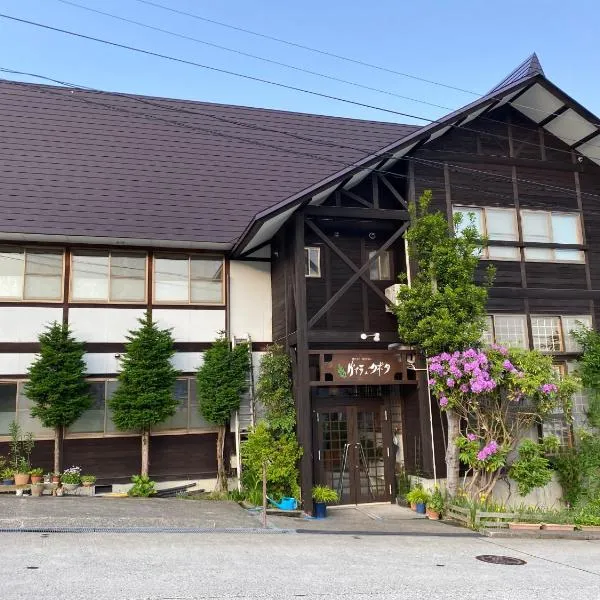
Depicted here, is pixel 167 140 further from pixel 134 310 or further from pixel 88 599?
pixel 88 599

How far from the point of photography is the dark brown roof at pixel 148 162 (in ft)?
43.5

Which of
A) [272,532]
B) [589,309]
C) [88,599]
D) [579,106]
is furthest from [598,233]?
[88,599]

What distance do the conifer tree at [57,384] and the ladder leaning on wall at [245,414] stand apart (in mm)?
3225

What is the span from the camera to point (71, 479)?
1203cm

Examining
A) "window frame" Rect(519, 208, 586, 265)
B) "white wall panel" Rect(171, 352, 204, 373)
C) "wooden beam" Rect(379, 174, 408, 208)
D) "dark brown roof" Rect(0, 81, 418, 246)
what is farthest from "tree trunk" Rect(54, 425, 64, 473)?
Answer: "window frame" Rect(519, 208, 586, 265)

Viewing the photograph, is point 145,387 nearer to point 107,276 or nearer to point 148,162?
point 107,276

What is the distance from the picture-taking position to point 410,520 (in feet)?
36.7

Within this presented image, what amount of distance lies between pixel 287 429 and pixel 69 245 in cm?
642

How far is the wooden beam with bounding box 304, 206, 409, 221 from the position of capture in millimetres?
11992

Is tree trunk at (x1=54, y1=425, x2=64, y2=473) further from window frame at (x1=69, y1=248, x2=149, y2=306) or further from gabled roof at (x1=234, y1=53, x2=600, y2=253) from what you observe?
gabled roof at (x1=234, y1=53, x2=600, y2=253)

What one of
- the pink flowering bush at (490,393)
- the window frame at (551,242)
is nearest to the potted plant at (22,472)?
the pink flowering bush at (490,393)

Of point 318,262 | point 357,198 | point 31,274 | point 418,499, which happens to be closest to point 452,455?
point 418,499

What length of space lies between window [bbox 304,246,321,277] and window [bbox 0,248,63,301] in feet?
18.0

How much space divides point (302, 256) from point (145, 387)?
14.4 feet
